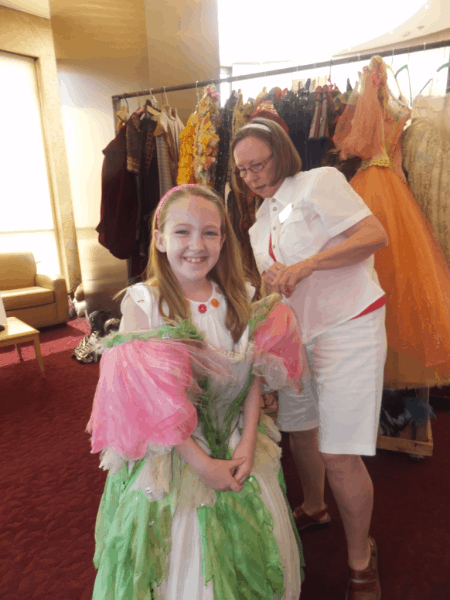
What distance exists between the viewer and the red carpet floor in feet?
4.02

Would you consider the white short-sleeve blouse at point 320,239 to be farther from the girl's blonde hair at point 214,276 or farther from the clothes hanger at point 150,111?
the clothes hanger at point 150,111

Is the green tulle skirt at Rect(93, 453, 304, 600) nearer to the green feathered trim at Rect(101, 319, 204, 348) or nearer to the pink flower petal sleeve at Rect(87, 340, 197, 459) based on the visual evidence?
the pink flower petal sleeve at Rect(87, 340, 197, 459)

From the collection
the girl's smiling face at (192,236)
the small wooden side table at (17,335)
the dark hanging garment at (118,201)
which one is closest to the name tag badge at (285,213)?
the girl's smiling face at (192,236)

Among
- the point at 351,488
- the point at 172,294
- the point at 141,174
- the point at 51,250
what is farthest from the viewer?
the point at 51,250

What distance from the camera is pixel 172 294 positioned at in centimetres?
93

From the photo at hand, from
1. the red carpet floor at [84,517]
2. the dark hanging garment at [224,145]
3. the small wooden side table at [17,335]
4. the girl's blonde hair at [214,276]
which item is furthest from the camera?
the small wooden side table at [17,335]

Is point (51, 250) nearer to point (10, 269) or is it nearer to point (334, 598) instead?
point (10, 269)

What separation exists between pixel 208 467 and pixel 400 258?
43.4 inches

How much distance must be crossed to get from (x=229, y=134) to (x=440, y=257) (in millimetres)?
1190

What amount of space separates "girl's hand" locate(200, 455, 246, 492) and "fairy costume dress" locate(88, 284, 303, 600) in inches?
0.9

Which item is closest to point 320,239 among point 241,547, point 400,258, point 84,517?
point 400,258

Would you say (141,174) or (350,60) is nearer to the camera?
(350,60)

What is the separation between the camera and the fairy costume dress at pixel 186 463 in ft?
2.37

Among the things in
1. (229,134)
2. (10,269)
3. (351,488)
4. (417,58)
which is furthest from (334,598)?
(417,58)
